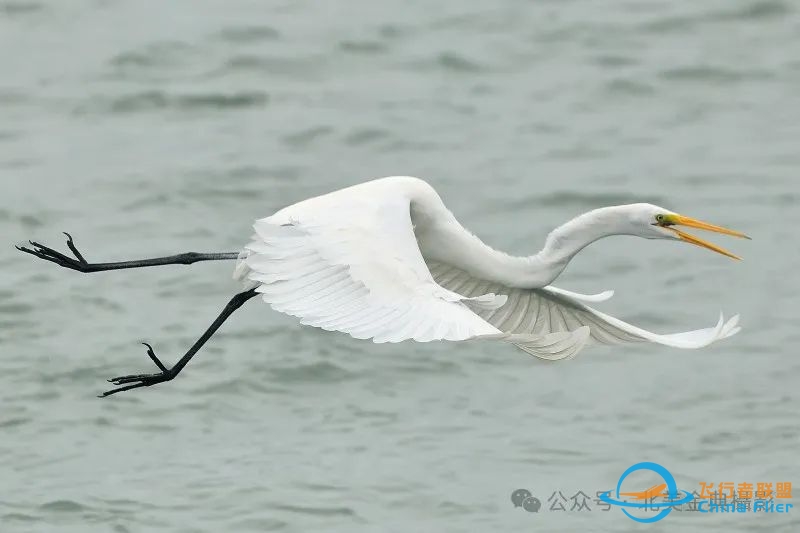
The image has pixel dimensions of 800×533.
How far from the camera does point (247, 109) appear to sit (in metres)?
13.6

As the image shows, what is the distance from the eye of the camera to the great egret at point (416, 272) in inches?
244

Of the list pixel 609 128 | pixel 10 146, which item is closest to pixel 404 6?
pixel 609 128

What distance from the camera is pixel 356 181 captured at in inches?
480

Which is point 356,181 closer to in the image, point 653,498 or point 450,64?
point 450,64

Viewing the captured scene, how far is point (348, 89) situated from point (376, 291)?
24.9ft

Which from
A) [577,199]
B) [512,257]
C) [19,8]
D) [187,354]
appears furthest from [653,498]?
[19,8]

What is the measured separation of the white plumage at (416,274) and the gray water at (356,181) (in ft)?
5.32

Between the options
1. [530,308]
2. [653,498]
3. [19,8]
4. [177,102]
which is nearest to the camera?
[530,308]

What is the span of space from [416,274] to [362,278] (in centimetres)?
21

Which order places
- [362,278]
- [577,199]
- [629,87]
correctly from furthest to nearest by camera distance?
[629,87]
[577,199]
[362,278]

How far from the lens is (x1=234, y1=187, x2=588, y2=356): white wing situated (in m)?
6.09

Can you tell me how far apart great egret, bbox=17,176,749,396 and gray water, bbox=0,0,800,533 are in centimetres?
157

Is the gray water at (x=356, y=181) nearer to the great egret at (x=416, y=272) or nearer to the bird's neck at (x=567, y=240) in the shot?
the great egret at (x=416, y=272)

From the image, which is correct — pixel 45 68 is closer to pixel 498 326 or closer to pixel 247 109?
pixel 247 109
